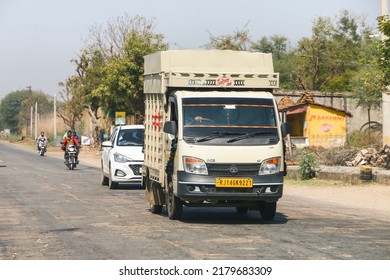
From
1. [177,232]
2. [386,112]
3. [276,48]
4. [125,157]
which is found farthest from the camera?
[276,48]

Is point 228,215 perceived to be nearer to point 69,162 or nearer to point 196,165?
point 196,165

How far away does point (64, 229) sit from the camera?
14914 millimetres

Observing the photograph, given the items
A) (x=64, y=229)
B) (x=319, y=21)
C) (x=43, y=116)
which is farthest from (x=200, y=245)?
(x=43, y=116)

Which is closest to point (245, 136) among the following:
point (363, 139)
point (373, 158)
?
point (373, 158)

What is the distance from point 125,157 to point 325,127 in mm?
27584

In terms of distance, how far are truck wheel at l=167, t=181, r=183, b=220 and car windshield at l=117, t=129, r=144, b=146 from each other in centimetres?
977

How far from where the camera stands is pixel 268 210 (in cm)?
1670

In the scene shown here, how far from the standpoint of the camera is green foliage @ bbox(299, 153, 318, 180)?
31.3 meters

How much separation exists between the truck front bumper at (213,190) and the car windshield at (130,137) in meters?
10.7

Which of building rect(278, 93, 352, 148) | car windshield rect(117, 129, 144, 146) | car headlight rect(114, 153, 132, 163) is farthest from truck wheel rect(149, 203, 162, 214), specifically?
building rect(278, 93, 352, 148)

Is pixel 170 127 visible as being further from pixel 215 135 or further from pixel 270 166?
pixel 270 166

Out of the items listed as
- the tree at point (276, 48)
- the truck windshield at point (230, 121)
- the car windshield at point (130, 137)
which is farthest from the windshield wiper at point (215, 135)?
the tree at point (276, 48)

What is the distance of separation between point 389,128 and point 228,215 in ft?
56.5

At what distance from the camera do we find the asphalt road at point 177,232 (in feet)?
38.6
